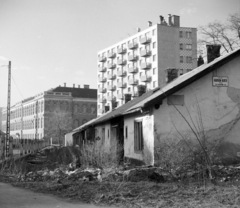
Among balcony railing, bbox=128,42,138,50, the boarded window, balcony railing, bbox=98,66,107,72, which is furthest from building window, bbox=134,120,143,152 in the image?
balcony railing, bbox=98,66,107,72

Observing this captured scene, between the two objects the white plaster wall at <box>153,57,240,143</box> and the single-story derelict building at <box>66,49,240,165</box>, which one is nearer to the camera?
the single-story derelict building at <box>66,49,240,165</box>

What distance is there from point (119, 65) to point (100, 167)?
76.6 m

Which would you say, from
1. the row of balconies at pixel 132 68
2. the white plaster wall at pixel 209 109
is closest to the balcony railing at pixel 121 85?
the row of balconies at pixel 132 68

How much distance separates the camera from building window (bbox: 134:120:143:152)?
17.1 m

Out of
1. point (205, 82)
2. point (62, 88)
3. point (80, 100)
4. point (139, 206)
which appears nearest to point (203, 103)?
point (205, 82)

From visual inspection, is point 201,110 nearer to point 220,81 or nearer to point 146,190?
point 220,81

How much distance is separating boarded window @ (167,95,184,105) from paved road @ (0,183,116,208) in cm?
764

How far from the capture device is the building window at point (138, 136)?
17075 millimetres

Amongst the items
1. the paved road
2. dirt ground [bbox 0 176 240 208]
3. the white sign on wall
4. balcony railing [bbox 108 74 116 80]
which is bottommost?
the paved road

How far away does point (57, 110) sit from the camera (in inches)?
3750

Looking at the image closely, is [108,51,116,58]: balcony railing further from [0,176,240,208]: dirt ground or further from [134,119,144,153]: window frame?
[0,176,240,208]: dirt ground

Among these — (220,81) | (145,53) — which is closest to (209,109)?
(220,81)

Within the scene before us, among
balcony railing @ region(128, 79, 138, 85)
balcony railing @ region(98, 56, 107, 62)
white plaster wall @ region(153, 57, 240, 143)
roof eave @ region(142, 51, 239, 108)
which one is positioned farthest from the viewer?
balcony railing @ region(98, 56, 107, 62)

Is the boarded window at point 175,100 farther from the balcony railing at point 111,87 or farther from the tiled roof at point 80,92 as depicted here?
the tiled roof at point 80,92
